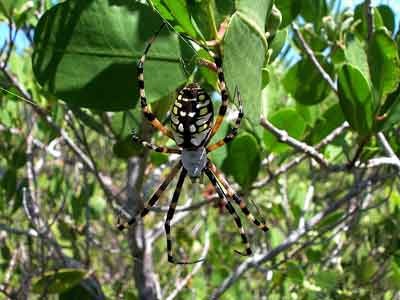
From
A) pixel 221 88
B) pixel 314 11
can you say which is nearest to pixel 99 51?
pixel 221 88

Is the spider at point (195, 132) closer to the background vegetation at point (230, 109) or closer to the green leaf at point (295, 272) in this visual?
the background vegetation at point (230, 109)

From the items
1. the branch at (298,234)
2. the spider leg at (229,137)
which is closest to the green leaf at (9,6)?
the spider leg at (229,137)

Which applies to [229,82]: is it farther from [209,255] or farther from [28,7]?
[209,255]

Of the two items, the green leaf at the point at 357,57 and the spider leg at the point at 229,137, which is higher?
the green leaf at the point at 357,57

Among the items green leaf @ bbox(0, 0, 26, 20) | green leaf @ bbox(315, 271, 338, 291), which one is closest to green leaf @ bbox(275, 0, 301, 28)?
green leaf @ bbox(0, 0, 26, 20)

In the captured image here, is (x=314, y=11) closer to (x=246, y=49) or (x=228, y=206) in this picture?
(x=228, y=206)

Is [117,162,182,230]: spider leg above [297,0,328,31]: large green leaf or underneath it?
underneath

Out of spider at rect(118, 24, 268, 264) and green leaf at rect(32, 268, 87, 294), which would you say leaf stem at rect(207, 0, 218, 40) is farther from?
green leaf at rect(32, 268, 87, 294)
